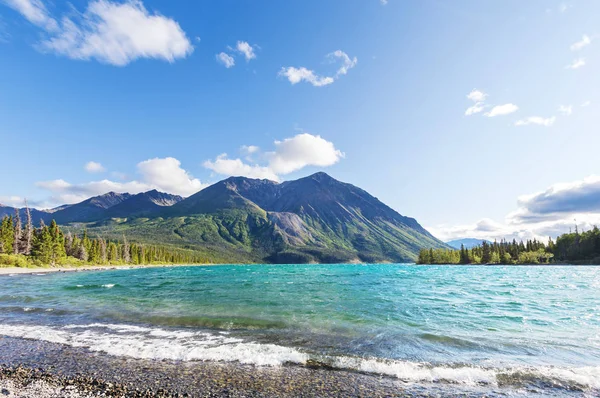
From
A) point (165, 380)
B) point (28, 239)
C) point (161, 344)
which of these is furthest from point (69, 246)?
point (165, 380)

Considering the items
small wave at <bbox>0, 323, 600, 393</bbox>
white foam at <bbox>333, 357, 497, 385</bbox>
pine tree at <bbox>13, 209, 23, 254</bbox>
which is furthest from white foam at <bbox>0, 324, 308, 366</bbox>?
pine tree at <bbox>13, 209, 23, 254</bbox>

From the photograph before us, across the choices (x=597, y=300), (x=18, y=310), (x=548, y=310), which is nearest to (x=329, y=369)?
(x=548, y=310)

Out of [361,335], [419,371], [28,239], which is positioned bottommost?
A: [361,335]

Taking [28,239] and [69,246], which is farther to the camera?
[69,246]

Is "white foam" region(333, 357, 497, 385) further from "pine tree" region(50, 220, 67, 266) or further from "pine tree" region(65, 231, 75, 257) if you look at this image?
"pine tree" region(65, 231, 75, 257)

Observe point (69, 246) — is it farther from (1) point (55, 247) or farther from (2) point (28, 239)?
(2) point (28, 239)

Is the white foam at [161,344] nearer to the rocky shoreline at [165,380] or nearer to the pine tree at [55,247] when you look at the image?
the rocky shoreline at [165,380]

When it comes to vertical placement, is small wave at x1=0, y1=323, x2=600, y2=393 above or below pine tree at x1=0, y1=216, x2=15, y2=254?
below

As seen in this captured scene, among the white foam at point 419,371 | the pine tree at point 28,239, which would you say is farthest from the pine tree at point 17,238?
the white foam at point 419,371

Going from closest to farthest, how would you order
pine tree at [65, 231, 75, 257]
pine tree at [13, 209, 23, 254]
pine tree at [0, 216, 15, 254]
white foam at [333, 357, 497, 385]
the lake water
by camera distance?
white foam at [333, 357, 497, 385] → the lake water → pine tree at [0, 216, 15, 254] → pine tree at [13, 209, 23, 254] → pine tree at [65, 231, 75, 257]

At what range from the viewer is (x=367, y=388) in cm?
1188

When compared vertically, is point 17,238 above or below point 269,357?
above

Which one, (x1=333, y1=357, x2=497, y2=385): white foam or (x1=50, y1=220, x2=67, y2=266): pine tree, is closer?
(x1=333, y1=357, x2=497, y2=385): white foam

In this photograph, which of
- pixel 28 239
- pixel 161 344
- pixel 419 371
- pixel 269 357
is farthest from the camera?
pixel 28 239
